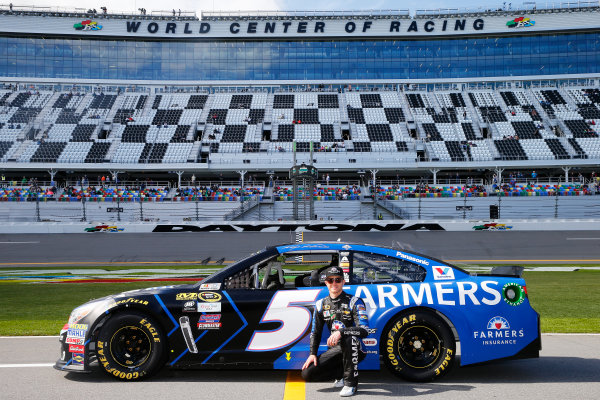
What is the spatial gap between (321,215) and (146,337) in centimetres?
2699

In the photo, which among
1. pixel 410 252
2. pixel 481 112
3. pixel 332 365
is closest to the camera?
pixel 332 365

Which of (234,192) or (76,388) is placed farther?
(234,192)

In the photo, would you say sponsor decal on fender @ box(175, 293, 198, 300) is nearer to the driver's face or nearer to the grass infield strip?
the driver's face

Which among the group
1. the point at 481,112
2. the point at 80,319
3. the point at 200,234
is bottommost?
the point at 200,234

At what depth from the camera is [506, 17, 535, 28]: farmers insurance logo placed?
51094 mm

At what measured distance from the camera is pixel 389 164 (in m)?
39.7

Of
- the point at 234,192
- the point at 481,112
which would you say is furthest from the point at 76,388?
the point at 481,112

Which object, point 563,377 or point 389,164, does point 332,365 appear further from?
point 389,164

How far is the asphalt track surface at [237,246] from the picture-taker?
1961cm

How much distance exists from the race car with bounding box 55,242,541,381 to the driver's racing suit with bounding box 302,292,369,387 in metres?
0.20

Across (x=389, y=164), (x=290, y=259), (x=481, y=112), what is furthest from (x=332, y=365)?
(x=481, y=112)

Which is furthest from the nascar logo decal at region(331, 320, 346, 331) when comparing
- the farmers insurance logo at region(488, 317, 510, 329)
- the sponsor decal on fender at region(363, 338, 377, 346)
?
the farmers insurance logo at region(488, 317, 510, 329)

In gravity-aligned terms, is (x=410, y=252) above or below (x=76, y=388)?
above

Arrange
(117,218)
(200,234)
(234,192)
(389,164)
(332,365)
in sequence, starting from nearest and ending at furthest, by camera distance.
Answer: (332,365)
(200,234)
(117,218)
(234,192)
(389,164)
